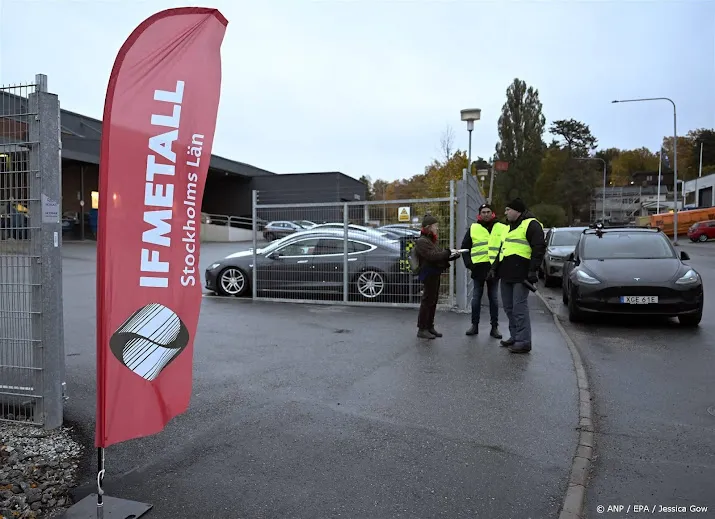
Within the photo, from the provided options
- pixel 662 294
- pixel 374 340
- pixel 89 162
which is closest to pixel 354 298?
pixel 374 340

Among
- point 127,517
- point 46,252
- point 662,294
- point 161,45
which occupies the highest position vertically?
point 161,45

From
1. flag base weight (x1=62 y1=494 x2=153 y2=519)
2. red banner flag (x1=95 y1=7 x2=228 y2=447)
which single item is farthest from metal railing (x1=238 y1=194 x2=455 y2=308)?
flag base weight (x1=62 y1=494 x2=153 y2=519)

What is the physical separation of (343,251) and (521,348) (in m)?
4.58

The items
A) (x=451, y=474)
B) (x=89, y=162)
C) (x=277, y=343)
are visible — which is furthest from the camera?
(x=89, y=162)

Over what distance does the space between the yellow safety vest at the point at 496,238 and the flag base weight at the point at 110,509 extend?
5606 millimetres

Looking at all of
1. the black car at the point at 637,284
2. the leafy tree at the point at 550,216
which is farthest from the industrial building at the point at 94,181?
the leafy tree at the point at 550,216

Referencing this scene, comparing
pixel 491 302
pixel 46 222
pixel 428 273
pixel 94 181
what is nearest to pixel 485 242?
pixel 491 302

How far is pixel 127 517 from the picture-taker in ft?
9.88

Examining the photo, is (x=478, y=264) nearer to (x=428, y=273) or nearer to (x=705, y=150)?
(x=428, y=273)

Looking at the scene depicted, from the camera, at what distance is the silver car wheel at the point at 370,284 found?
1048cm

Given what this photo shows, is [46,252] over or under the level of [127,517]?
over

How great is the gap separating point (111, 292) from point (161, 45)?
1.40 meters

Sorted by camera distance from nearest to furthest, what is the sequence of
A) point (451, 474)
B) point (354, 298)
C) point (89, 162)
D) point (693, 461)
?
point (451, 474) < point (693, 461) < point (354, 298) < point (89, 162)

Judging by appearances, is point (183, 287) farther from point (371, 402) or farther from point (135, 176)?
point (371, 402)
